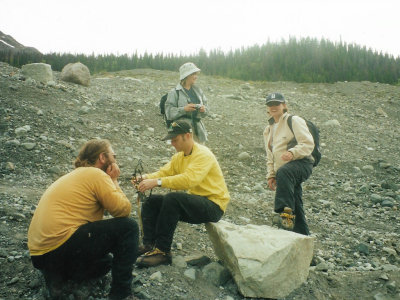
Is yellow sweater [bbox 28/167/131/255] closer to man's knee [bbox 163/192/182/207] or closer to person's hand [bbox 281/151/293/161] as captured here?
man's knee [bbox 163/192/182/207]

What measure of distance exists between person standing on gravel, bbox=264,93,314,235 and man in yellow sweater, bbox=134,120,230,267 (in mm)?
669

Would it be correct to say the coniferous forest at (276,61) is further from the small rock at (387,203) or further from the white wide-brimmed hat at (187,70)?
the white wide-brimmed hat at (187,70)

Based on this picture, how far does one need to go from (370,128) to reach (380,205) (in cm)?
671

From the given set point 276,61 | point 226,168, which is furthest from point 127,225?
point 276,61

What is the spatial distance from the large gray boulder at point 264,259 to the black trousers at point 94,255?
42.0 inches

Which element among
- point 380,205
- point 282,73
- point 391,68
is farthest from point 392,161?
→ point 391,68

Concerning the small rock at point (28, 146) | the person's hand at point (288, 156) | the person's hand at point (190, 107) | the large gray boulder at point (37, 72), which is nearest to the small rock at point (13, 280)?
the person's hand at point (288, 156)

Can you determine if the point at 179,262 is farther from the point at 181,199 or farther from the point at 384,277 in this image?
the point at 384,277

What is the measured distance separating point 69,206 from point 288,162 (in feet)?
8.16

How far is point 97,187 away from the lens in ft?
9.45

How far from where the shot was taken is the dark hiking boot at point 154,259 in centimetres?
358

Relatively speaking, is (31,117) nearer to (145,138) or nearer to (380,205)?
(145,138)

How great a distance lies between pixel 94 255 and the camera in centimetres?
292

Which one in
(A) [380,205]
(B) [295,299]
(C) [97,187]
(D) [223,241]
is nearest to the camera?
(C) [97,187]
